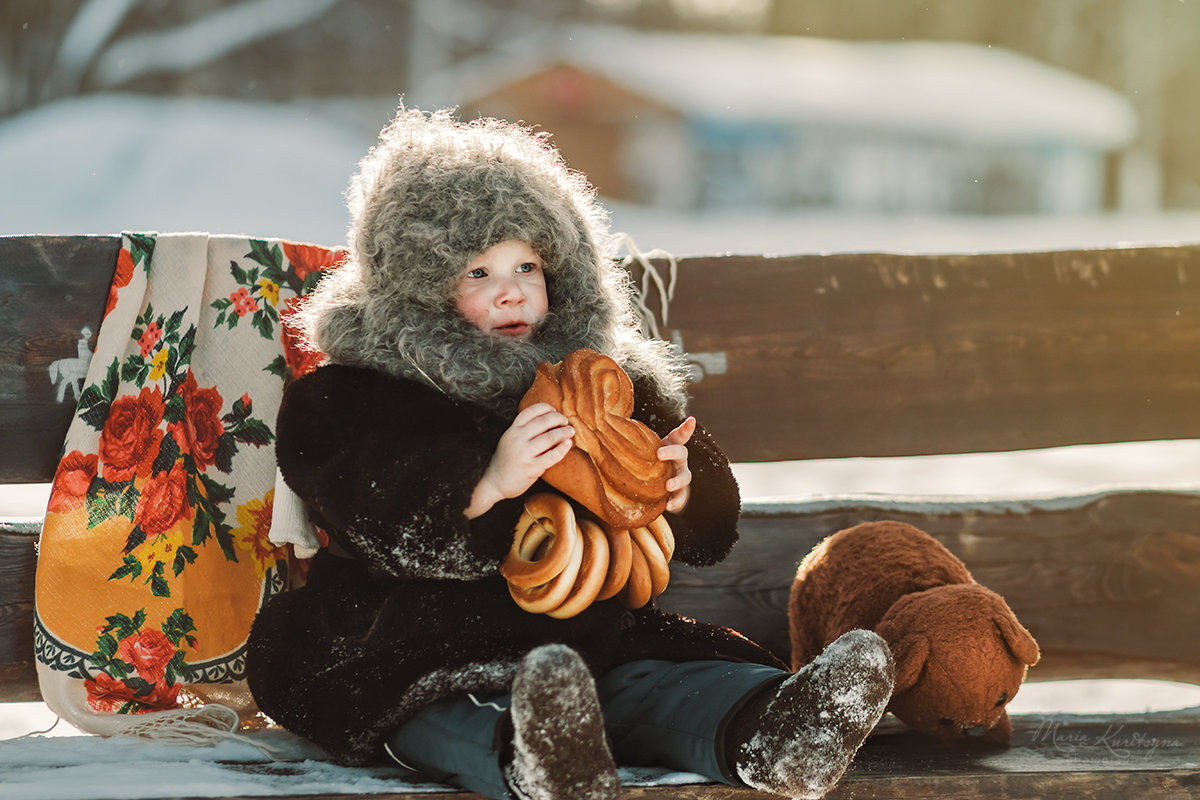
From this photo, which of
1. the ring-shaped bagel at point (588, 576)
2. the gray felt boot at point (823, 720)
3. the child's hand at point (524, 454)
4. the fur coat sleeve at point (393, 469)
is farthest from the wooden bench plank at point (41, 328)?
the gray felt boot at point (823, 720)

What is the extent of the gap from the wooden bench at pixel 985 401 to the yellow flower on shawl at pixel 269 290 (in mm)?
655

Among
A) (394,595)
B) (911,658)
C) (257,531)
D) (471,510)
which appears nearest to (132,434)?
(257,531)

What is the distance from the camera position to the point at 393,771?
1.24m

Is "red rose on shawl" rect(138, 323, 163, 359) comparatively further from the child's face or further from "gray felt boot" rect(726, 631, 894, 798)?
"gray felt boot" rect(726, 631, 894, 798)

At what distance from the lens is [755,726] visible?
1.08m

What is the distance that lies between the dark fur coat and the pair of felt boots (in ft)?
0.67

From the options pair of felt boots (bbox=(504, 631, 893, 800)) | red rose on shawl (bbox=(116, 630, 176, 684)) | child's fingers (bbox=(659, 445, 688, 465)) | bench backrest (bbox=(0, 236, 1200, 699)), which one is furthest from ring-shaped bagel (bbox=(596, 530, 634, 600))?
red rose on shawl (bbox=(116, 630, 176, 684))

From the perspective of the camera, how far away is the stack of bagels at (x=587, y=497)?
1.18 m

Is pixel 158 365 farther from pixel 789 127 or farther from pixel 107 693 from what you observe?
pixel 789 127

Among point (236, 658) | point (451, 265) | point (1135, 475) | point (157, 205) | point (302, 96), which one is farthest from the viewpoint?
point (302, 96)

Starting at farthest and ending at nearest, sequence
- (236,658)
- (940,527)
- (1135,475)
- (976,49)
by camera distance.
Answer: (976,49) < (1135,475) < (940,527) < (236,658)

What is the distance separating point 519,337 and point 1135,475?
3615 mm

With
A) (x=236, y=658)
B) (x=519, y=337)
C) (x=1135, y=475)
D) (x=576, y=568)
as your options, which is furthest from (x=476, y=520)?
(x=1135, y=475)

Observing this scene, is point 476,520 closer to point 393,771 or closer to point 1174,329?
point 393,771
